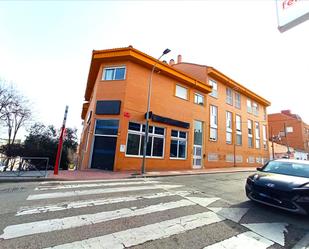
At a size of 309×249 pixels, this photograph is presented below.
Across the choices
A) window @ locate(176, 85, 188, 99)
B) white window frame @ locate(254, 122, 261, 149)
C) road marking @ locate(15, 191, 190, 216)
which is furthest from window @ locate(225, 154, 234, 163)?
road marking @ locate(15, 191, 190, 216)

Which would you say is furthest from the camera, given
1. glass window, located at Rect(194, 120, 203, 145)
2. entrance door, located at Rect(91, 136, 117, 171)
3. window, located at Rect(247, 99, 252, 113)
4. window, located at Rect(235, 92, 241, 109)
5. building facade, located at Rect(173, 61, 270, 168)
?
window, located at Rect(247, 99, 252, 113)

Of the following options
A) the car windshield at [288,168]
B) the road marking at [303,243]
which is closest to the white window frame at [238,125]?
the car windshield at [288,168]

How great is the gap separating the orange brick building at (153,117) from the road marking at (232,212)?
968cm

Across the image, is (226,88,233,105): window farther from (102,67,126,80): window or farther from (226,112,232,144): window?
(102,67,126,80): window

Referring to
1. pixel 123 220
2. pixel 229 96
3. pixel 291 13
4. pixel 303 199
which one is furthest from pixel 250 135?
pixel 123 220

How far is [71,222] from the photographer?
14.0 ft

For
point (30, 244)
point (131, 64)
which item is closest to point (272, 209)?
point (30, 244)

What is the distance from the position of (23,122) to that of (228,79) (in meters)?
27.4

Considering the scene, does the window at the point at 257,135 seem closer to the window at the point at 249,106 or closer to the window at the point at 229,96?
the window at the point at 249,106

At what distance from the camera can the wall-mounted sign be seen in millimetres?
5958

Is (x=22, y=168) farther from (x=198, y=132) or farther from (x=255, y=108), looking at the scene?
(x=255, y=108)

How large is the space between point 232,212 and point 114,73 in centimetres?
1369

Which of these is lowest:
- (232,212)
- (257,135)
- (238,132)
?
(232,212)

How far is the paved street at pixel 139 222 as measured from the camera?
3.59m
